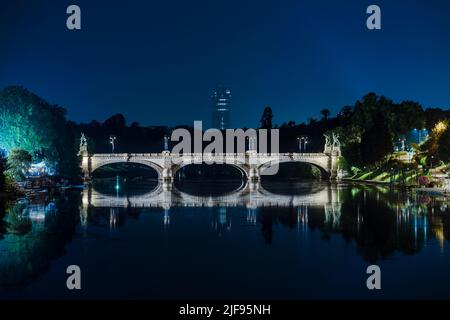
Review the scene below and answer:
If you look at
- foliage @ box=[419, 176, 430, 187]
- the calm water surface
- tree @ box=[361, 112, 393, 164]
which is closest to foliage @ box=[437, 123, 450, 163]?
foliage @ box=[419, 176, 430, 187]

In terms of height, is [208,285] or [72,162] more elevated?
[72,162]

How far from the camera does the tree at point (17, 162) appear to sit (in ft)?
245

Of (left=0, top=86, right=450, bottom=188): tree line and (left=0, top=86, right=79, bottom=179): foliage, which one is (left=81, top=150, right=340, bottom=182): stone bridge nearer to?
(left=0, top=86, right=450, bottom=188): tree line

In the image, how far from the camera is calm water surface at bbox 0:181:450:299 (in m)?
22.2

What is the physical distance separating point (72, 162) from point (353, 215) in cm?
6665

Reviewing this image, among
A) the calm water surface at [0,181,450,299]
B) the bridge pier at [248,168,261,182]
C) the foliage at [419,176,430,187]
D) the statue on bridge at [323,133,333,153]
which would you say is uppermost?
the statue on bridge at [323,133,333,153]

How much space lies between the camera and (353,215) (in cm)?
4894

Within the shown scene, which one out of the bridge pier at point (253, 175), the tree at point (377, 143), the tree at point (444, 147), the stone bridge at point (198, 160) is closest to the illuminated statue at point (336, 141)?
the stone bridge at point (198, 160)

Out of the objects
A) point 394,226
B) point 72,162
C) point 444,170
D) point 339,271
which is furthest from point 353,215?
point 72,162

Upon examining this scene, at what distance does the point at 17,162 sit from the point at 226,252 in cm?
5198

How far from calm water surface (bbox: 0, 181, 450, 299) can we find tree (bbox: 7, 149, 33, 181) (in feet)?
72.5

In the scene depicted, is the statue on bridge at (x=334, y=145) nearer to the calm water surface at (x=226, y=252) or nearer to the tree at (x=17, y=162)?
the tree at (x=17, y=162)

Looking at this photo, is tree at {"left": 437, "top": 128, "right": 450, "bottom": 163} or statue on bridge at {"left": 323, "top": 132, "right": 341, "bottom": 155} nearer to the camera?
tree at {"left": 437, "top": 128, "right": 450, "bottom": 163}
